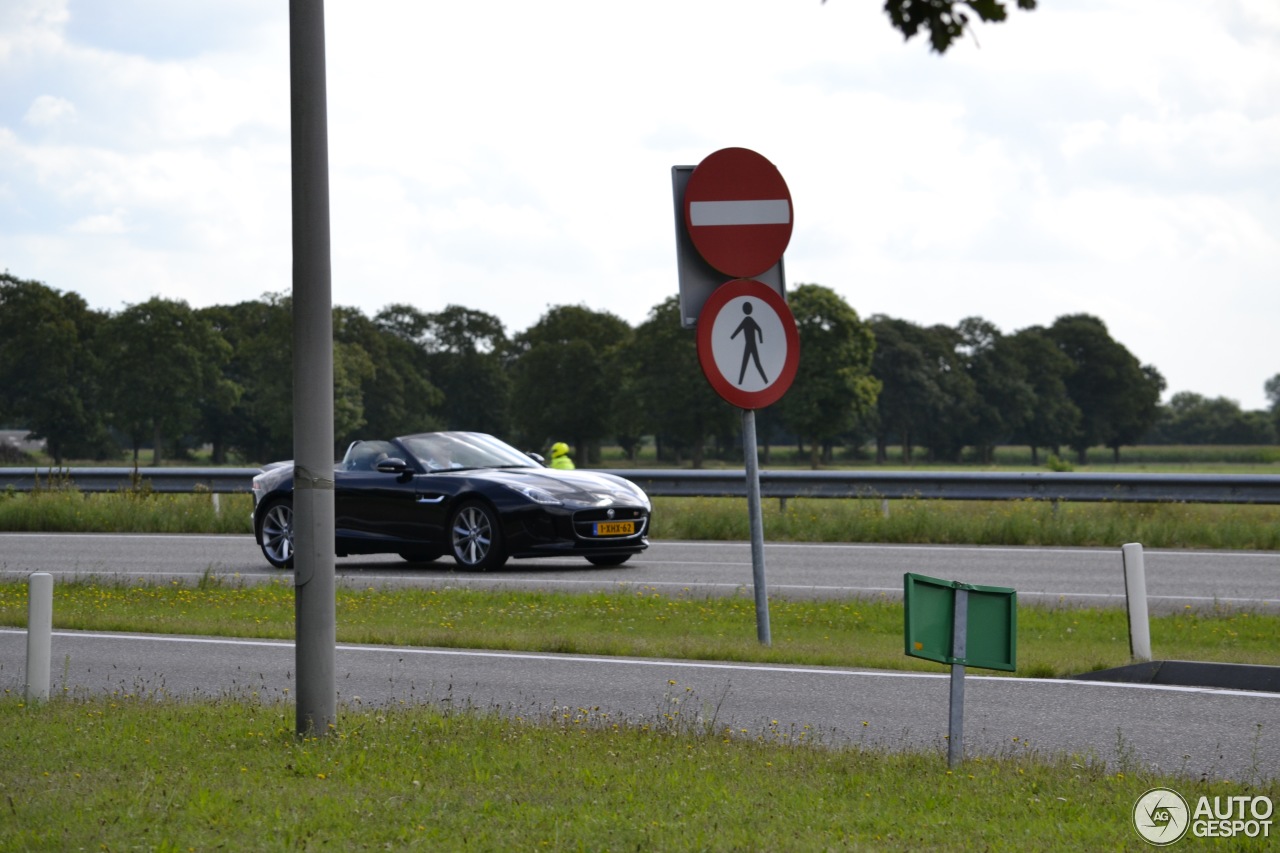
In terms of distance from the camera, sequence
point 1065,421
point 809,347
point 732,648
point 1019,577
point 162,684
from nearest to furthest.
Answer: point 162,684 < point 732,648 < point 1019,577 < point 809,347 < point 1065,421

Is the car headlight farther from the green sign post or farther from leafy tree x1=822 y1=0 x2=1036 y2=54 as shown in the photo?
leafy tree x1=822 y1=0 x2=1036 y2=54

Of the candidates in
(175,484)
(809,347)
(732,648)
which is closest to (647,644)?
(732,648)

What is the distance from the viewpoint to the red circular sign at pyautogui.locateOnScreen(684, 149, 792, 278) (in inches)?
392

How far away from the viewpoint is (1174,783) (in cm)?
584

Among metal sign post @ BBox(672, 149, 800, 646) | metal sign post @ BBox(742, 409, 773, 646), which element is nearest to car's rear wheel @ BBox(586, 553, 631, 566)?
metal sign post @ BBox(742, 409, 773, 646)

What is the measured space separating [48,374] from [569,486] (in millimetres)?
72834

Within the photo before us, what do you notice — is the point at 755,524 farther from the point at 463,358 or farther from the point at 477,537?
the point at 463,358

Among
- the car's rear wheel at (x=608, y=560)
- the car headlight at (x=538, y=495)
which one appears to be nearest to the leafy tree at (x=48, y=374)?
the car's rear wheel at (x=608, y=560)

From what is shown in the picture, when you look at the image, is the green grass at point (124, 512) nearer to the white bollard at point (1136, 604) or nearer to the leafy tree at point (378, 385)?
the white bollard at point (1136, 604)

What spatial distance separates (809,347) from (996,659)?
7258 cm

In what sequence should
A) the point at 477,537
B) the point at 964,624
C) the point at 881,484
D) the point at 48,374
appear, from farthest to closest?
1. the point at 48,374
2. the point at 881,484
3. the point at 477,537
4. the point at 964,624

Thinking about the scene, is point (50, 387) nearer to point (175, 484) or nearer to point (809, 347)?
point (809, 347)

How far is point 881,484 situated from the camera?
22.5 meters

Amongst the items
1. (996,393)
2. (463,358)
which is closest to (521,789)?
(463,358)
